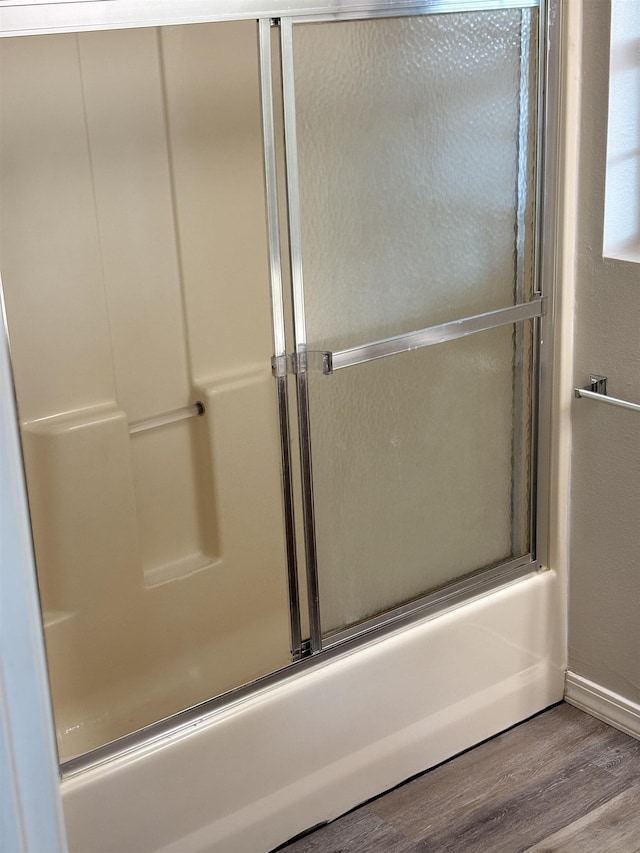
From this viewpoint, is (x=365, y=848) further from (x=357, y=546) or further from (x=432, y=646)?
(x=357, y=546)

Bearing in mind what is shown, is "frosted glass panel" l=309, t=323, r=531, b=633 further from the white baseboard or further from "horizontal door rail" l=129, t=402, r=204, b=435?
"horizontal door rail" l=129, t=402, r=204, b=435

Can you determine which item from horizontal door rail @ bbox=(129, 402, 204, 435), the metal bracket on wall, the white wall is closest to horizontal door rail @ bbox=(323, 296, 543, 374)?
the metal bracket on wall

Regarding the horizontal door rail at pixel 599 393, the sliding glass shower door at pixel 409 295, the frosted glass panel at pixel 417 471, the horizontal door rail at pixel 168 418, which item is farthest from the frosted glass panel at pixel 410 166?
the horizontal door rail at pixel 168 418

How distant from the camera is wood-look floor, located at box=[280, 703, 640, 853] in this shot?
191cm

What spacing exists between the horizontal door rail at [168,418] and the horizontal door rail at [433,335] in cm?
56

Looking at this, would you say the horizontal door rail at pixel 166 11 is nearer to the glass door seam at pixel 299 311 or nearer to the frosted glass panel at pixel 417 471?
the glass door seam at pixel 299 311

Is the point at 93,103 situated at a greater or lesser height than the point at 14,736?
greater

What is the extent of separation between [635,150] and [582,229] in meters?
0.18

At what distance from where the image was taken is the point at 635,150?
2.01 meters

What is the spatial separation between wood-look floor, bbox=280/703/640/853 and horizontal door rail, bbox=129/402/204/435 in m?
0.90

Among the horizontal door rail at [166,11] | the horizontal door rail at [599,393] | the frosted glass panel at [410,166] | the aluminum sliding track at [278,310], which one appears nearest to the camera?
the horizontal door rail at [166,11]

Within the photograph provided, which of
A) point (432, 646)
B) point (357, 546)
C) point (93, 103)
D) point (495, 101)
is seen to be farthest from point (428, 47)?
point (432, 646)

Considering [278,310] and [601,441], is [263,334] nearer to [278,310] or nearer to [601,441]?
[278,310]

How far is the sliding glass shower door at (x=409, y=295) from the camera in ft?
5.89
